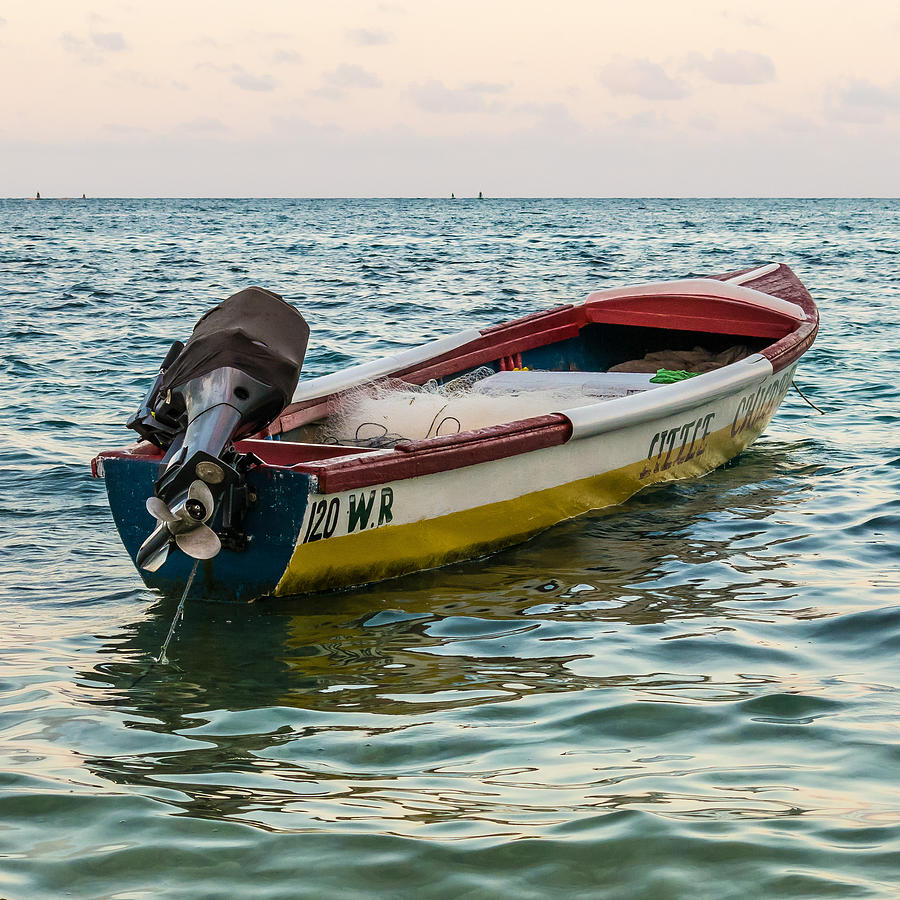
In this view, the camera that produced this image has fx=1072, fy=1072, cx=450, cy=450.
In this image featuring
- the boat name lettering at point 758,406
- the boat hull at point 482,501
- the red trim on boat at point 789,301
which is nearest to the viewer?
the boat hull at point 482,501

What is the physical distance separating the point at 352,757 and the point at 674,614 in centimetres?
192

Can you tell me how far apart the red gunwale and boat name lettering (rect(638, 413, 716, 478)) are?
0.93m

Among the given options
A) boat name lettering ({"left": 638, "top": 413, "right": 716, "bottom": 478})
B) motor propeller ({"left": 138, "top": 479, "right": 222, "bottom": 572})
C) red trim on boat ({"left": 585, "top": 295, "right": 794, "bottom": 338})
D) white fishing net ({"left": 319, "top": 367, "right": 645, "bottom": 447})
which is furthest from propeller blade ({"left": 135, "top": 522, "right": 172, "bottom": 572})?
red trim on boat ({"left": 585, "top": 295, "right": 794, "bottom": 338})

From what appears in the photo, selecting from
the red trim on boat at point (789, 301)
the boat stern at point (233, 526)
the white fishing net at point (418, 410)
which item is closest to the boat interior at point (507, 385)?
the white fishing net at point (418, 410)

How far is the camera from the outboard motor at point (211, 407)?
4.07m

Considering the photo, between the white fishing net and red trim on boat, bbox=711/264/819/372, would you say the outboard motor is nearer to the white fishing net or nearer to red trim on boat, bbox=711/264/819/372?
the white fishing net

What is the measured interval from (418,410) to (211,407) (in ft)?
6.99

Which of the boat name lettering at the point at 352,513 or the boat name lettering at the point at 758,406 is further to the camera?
the boat name lettering at the point at 758,406

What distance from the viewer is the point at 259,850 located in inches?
111

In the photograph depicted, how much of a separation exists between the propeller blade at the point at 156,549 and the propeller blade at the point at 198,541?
0.18 ft

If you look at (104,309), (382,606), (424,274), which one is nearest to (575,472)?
(382,606)

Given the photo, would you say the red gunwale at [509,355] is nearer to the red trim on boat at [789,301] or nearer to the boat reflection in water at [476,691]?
the red trim on boat at [789,301]

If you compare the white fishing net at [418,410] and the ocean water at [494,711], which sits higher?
the white fishing net at [418,410]

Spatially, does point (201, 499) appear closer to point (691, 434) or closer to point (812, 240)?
point (691, 434)
